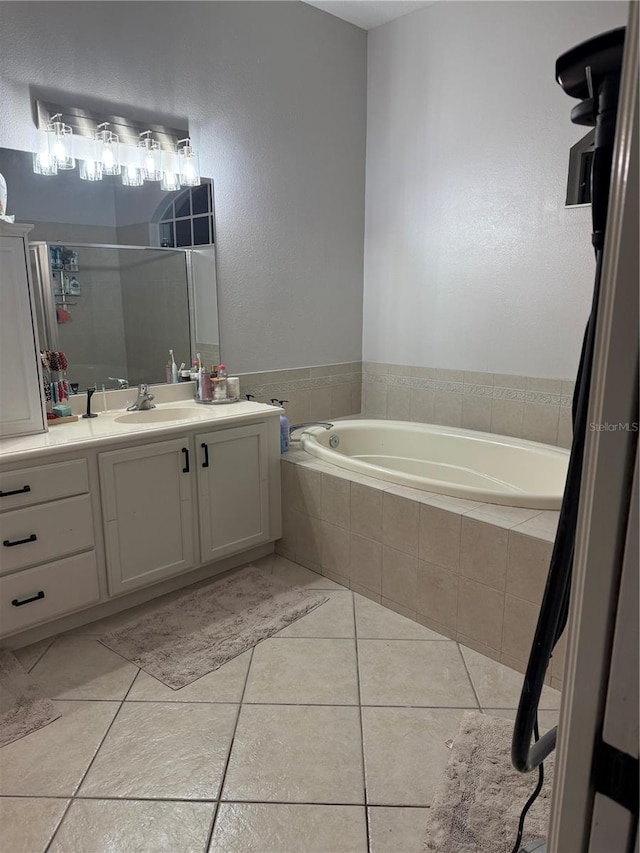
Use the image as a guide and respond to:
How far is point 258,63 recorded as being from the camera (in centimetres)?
316

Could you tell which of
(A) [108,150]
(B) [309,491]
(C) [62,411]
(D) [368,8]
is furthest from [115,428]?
(D) [368,8]

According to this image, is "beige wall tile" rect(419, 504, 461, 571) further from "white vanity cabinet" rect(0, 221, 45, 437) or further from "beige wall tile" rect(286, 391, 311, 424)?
"white vanity cabinet" rect(0, 221, 45, 437)

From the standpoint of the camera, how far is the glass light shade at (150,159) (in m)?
2.80

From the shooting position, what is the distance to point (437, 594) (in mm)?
2338

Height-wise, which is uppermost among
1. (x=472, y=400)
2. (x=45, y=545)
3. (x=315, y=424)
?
(x=472, y=400)

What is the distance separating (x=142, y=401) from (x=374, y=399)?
163 cm

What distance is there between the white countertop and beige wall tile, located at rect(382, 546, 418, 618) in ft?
2.89

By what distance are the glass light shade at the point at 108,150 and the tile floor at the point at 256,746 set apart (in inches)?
79.4

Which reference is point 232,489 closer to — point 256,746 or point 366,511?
point 366,511

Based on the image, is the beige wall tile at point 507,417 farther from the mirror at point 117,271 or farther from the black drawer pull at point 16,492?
the black drawer pull at point 16,492

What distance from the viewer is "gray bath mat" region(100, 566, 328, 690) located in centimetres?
217

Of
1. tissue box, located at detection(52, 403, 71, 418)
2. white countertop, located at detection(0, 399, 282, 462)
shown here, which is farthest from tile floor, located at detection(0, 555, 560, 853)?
tissue box, located at detection(52, 403, 71, 418)

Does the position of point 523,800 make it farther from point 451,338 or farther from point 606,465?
point 451,338

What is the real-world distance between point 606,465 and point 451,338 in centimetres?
304
